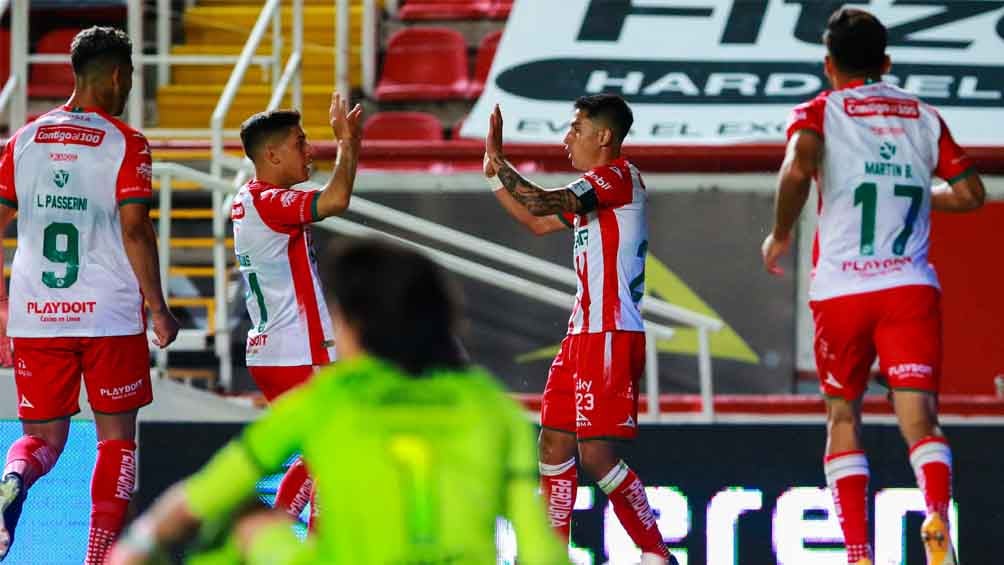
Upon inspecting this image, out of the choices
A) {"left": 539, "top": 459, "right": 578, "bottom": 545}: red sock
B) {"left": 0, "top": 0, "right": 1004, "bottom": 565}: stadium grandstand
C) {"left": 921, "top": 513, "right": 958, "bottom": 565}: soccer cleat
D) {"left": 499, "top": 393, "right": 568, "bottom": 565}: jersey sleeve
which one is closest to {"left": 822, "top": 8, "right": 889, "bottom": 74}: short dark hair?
{"left": 921, "top": 513, "right": 958, "bottom": 565}: soccer cleat

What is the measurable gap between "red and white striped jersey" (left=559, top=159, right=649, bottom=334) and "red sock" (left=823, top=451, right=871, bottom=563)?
1189mm

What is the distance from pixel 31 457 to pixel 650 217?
4.98m

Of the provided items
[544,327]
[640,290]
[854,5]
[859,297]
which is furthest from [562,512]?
[854,5]

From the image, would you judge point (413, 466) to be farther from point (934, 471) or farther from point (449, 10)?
point (449, 10)

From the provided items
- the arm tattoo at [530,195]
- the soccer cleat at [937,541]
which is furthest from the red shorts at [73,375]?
the soccer cleat at [937,541]

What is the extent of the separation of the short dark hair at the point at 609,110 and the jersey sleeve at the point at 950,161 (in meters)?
1.32

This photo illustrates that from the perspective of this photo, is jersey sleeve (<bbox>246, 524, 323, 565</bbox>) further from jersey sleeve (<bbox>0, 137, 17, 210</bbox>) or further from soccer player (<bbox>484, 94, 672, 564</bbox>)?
jersey sleeve (<bbox>0, 137, 17, 210</bbox>)

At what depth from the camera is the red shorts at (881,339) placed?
5.39m

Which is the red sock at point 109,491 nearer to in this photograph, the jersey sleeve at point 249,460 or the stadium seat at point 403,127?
the jersey sleeve at point 249,460

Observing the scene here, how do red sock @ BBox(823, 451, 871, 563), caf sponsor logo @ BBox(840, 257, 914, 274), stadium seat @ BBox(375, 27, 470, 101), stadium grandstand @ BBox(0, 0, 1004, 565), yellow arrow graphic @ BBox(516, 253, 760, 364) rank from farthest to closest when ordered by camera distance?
stadium seat @ BBox(375, 27, 470, 101) < yellow arrow graphic @ BBox(516, 253, 760, 364) < stadium grandstand @ BBox(0, 0, 1004, 565) < caf sponsor logo @ BBox(840, 257, 914, 274) < red sock @ BBox(823, 451, 871, 563)

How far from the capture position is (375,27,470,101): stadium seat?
39.6 ft

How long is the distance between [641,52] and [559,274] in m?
3.74

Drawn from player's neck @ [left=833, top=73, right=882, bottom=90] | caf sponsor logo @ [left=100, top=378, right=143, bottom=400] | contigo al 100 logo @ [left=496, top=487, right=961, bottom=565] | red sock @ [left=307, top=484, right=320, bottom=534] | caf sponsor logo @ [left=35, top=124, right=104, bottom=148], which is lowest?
contigo al 100 logo @ [left=496, top=487, right=961, bottom=565]

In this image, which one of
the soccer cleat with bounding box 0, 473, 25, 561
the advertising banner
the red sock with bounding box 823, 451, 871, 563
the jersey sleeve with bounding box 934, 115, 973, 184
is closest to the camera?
the red sock with bounding box 823, 451, 871, 563
